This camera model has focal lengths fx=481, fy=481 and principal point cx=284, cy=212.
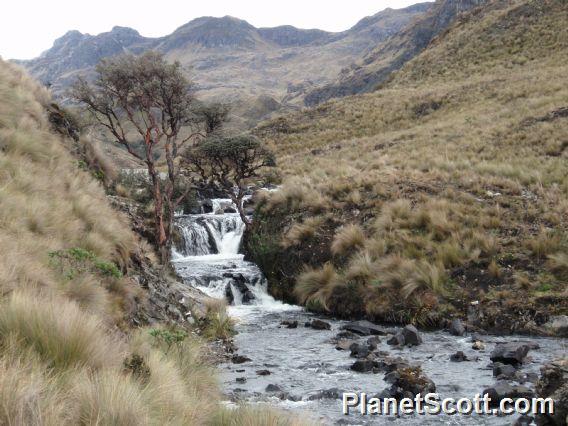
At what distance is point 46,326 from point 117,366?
66 centimetres

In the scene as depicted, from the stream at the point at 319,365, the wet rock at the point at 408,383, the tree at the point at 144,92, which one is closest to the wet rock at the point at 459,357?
the stream at the point at 319,365

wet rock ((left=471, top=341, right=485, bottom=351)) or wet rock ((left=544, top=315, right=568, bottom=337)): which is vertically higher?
wet rock ((left=544, top=315, right=568, bottom=337))

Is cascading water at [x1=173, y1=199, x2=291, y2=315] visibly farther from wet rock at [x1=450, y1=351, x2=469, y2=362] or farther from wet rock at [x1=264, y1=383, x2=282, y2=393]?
wet rock at [x1=450, y1=351, x2=469, y2=362]

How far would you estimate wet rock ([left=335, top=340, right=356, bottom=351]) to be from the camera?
10.1 meters

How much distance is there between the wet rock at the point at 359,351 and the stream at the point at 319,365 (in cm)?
17

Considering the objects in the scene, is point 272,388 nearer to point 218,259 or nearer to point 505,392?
point 505,392

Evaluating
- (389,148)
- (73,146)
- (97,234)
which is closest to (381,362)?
(97,234)

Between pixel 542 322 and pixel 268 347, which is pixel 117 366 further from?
pixel 542 322

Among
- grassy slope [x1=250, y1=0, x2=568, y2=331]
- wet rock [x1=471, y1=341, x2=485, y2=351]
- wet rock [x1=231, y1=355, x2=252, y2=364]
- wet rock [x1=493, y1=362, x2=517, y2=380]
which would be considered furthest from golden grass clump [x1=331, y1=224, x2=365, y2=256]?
wet rock [x1=493, y1=362, x2=517, y2=380]

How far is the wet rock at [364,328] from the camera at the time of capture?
11195 millimetres

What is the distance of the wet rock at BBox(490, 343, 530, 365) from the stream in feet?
0.46

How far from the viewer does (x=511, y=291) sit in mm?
11625

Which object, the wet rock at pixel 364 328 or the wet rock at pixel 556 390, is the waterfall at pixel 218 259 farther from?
the wet rock at pixel 556 390

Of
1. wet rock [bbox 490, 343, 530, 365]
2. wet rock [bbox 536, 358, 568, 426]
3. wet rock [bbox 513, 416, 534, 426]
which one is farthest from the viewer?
wet rock [bbox 490, 343, 530, 365]
